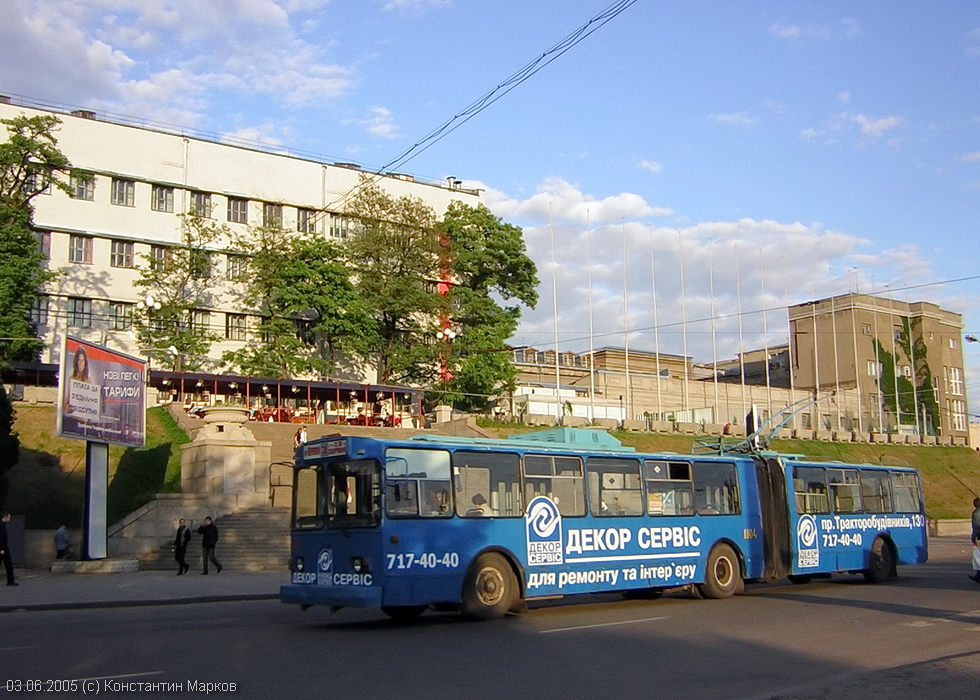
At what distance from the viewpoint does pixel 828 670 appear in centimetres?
1098

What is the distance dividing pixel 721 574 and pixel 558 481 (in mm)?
4748

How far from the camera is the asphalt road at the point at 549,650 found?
9992 mm

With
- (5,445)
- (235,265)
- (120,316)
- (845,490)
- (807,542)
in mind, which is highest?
(235,265)

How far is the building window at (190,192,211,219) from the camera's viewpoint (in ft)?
203

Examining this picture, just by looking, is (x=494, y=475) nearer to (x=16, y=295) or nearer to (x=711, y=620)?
(x=711, y=620)

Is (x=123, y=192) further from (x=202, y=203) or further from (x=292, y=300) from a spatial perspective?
(x=292, y=300)

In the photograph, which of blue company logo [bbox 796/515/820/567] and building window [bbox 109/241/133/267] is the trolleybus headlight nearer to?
blue company logo [bbox 796/515/820/567]

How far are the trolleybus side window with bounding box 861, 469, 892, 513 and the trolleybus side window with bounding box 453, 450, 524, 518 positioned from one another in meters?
10.8

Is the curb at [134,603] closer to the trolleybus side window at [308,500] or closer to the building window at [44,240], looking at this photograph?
the trolleybus side window at [308,500]

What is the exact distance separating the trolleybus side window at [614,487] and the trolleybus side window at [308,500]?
16.1 feet

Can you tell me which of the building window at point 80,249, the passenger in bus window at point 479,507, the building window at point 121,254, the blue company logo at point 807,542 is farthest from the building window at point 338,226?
the passenger in bus window at point 479,507

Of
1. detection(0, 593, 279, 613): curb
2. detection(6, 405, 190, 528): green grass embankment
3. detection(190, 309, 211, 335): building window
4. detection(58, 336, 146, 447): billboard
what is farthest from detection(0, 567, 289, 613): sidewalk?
detection(190, 309, 211, 335): building window

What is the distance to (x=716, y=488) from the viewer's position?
797 inches

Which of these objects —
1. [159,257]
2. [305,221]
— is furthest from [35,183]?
[305,221]
